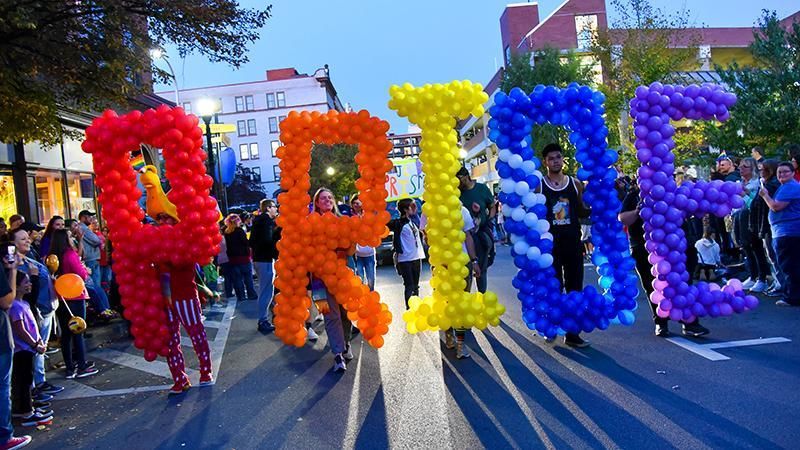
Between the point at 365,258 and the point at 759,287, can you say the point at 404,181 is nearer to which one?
the point at 365,258

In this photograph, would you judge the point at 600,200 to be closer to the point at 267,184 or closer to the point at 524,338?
the point at 524,338

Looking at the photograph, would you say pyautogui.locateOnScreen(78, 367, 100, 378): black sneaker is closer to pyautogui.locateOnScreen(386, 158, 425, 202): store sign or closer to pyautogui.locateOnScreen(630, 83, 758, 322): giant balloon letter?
pyautogui.locateOnScreen(630, 83, 758, 322): giant balloon letter

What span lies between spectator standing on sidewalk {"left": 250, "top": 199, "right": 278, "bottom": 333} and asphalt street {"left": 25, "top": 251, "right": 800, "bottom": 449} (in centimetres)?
171

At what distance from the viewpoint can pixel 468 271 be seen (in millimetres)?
6578

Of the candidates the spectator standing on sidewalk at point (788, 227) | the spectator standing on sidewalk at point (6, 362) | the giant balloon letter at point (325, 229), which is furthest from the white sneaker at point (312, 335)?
the spectator standing on sidewalk at point (788, 227)

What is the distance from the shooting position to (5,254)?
195 inches

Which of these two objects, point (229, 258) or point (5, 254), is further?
point (229, 258)

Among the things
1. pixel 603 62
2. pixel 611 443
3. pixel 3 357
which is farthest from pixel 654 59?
pixel 3 357

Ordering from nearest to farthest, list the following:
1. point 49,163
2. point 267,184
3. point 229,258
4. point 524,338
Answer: point 524,338 → point 229,258 → point 49,163 → point 267,184

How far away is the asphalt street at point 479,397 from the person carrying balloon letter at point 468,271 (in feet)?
0.52

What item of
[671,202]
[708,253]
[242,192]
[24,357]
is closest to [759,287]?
[708,253]

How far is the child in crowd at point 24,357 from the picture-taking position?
210 inches

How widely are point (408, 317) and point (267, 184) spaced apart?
236ft

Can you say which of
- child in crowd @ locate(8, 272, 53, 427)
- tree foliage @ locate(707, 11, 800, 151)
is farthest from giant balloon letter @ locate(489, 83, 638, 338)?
tree foliage @ locate(707, 11, 800, 151)
